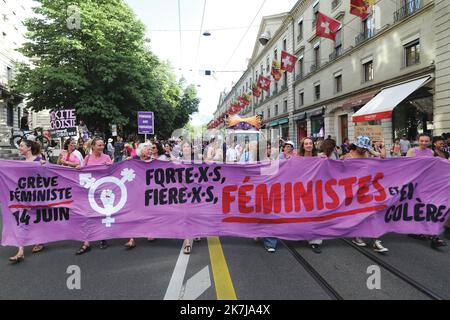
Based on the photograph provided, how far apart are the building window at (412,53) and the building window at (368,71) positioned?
350cm

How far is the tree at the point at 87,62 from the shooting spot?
965 inches

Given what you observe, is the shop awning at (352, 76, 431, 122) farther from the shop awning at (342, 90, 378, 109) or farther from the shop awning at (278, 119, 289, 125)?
the shop awning at (278, 119, 289, 125)

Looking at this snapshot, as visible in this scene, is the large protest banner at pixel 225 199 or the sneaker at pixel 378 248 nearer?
the sneaker at pixel 378 248

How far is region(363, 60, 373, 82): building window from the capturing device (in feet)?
71.5

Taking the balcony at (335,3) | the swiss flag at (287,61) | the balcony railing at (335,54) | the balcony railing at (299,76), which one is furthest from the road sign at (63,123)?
the balcony railing at (299,76)

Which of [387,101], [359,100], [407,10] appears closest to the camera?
[387,101]

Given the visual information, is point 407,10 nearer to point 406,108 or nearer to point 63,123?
point 406,108

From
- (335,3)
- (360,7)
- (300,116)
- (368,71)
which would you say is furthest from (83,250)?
(300,116)

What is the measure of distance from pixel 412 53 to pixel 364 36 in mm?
5004

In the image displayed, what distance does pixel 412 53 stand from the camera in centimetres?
1777

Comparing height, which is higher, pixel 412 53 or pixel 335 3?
pixel 335 3

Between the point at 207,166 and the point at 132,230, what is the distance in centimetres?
150

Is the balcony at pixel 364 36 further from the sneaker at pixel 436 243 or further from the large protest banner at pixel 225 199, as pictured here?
the sneaker at pixel 436 243

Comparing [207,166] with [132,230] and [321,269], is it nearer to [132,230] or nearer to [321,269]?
[132,230]
